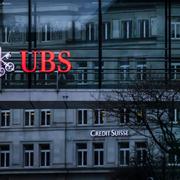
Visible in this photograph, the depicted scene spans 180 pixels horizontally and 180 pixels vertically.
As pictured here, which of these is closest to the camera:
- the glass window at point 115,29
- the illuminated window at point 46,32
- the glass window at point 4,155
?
the illuminated window at point 46,32

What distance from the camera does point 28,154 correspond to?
6175 centimetres

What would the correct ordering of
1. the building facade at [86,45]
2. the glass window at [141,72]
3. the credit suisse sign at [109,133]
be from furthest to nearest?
1. the credit suisse sign at [109,133]
2. the glass window at [141,72]
3. the building facade at [86,45]

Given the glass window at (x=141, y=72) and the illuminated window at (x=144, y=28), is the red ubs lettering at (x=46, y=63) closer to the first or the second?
the glass window at (x=141, y=72)

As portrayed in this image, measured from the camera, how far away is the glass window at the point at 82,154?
6079cm

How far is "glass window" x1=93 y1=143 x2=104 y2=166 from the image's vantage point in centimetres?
6081

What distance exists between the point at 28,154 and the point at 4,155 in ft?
5.84

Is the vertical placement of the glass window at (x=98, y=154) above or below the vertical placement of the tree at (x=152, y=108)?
below

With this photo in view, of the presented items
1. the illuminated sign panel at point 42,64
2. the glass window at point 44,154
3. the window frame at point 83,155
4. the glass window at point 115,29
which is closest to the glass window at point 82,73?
the illuminated sign panel at point 42,64

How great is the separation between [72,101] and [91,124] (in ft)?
103

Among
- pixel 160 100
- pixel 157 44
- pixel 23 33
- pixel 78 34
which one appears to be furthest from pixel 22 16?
pixel 160 100

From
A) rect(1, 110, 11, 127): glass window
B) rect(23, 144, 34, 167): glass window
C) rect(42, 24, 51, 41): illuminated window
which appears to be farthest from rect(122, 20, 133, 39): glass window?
rect(1, 110, 11, 127): glass window

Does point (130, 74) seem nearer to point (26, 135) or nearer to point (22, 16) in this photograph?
point (22, 16)

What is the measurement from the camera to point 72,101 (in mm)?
28016

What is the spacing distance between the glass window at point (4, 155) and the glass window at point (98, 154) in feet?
20.6
